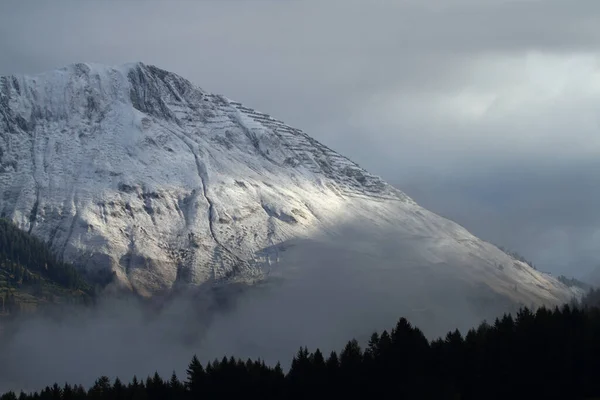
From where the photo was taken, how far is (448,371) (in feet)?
554

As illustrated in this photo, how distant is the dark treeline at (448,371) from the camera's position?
545ft

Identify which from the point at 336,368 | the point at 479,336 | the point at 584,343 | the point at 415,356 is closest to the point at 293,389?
the point at 336,368

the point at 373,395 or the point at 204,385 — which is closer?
the point at 373,395

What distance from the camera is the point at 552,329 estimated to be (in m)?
172

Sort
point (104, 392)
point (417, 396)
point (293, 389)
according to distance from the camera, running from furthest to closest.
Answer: point (104, 392), point (293, 389), point (417, 396)

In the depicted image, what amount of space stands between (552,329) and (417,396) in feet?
83.1

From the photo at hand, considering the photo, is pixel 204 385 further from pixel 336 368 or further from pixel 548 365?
pixel 548 365

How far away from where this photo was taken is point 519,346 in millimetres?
170375

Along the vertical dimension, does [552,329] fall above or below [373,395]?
above

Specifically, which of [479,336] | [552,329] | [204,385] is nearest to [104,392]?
[204,385]

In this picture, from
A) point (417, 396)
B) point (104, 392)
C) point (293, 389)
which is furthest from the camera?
point (104, 392)

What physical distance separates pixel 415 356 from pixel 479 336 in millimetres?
15403

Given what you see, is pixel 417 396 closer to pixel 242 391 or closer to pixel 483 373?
pixel 483 373

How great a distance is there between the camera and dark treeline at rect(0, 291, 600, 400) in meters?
166
